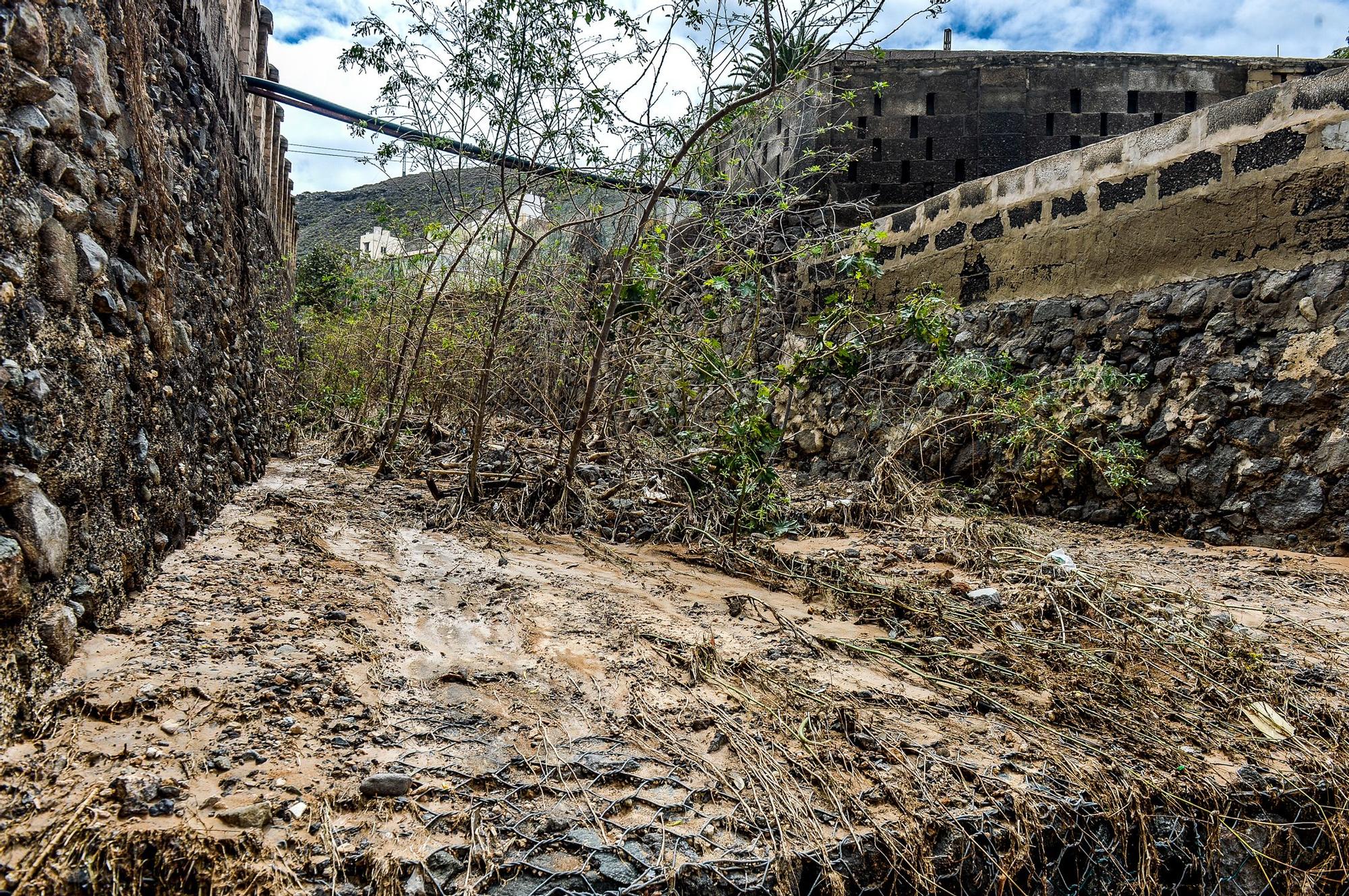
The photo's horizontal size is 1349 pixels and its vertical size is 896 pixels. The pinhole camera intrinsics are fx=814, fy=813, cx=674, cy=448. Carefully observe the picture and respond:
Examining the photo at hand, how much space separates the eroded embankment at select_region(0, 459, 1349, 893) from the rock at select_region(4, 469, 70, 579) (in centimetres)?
28

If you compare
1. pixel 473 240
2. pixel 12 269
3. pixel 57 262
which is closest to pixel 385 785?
pixel 12 269

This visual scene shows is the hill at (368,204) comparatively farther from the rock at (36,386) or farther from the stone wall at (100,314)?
the rock at (36,386)

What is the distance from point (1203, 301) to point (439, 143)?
4.64 meters

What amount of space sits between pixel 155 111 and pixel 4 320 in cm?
177

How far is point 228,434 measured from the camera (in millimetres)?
4238

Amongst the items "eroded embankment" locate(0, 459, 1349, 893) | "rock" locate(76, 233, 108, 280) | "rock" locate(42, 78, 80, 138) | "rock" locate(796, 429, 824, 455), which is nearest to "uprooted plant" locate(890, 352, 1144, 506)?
"rock" locate(796, 429, 824, 455)

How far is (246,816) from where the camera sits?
151 centimetres

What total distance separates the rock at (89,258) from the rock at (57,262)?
0.14 ft

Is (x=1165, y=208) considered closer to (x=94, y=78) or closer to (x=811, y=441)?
(x=811, y=441)

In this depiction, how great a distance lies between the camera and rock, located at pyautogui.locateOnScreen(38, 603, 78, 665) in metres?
1.82

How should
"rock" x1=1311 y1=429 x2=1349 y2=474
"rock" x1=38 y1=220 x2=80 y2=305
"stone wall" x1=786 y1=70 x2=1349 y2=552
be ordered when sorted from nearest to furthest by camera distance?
1. "rock" x1=38 y1=220 x2=80 y2=305
2. "rock" x1=1311 y1=429 x2=1349 y2=474
3. "stone wall" x1=786 y1=70 x2=1349 y2=552

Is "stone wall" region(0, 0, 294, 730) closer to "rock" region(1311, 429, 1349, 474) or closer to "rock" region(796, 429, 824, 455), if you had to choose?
"rock" region(796, 429, 824, 455)

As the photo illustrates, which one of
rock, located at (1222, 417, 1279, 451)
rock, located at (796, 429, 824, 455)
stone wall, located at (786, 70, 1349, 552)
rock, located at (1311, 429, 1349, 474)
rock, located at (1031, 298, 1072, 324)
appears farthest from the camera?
rock, located at (796, 429, 824, 455)

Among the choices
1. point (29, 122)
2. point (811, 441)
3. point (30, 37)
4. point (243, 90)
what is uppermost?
point (243, 90)
